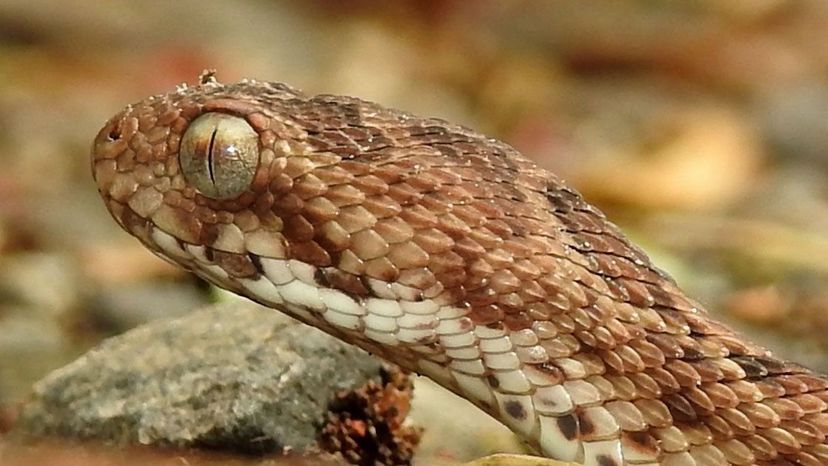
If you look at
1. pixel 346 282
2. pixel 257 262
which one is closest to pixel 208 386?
pixel 257 262

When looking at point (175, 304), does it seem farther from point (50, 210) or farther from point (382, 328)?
point (382, 328)

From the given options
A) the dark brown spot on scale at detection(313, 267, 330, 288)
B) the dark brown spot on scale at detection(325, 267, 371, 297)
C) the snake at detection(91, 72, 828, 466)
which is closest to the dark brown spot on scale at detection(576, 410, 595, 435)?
the snake at detection(91, 72, 828, 466)

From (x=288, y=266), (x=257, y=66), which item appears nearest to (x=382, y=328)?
(x=288, y=266)

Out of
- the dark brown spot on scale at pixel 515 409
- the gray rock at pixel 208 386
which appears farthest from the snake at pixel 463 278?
the gray rock at pixel 208 386

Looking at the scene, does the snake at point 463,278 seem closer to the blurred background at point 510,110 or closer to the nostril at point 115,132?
the nostril at point 115,132

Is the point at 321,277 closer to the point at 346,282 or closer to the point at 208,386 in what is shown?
the point at 346,282

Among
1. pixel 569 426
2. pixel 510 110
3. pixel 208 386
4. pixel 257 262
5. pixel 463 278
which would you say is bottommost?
pixel 208 386
